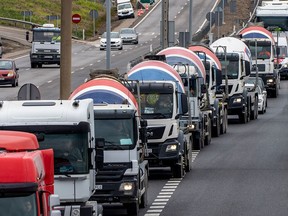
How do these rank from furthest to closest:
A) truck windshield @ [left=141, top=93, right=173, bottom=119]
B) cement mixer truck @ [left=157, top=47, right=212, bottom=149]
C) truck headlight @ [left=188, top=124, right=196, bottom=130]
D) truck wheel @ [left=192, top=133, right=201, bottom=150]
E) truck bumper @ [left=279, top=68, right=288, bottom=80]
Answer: truck bumper @ [left=279, top=68, right=288, bottom=80]
truck wheel @ [left=192, top=133, right=201, bottom=150]
cement mixer truck @ [left=157, top=47, right=212, bottom=149]
truck headlight @ [left=188, top=124, right=196, bottom=130]
truck windshield @ [left=141, top=93, right=173, bottom=119]

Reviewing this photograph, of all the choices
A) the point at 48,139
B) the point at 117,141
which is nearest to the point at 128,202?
the point at 117,141

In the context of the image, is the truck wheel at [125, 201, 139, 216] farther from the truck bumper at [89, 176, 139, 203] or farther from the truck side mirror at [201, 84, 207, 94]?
the truck side mirror at [201, 84, 207, 94]

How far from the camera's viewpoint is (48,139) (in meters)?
21.0

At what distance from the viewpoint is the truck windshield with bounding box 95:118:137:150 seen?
25.4 metres

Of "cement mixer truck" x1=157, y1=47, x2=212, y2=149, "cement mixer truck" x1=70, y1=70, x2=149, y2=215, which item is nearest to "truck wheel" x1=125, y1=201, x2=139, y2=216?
"cement mixer truck" x1=70, y1=70, x2=149, y2=215

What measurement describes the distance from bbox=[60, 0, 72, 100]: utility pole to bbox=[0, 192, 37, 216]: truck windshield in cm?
1860

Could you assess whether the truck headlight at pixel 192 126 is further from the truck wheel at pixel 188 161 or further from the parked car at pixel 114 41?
the parked car at pixel 114 41

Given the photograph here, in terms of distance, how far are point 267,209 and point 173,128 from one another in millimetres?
5857

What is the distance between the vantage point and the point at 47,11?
114m

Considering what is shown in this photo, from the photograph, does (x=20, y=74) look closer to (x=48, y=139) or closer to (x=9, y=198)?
(x=48, y=139)

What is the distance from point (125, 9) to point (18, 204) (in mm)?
101297

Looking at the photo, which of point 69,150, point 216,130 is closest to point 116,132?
point 69,150

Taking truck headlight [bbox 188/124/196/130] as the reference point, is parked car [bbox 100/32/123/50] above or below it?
above

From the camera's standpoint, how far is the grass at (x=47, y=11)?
108312 millimetres
